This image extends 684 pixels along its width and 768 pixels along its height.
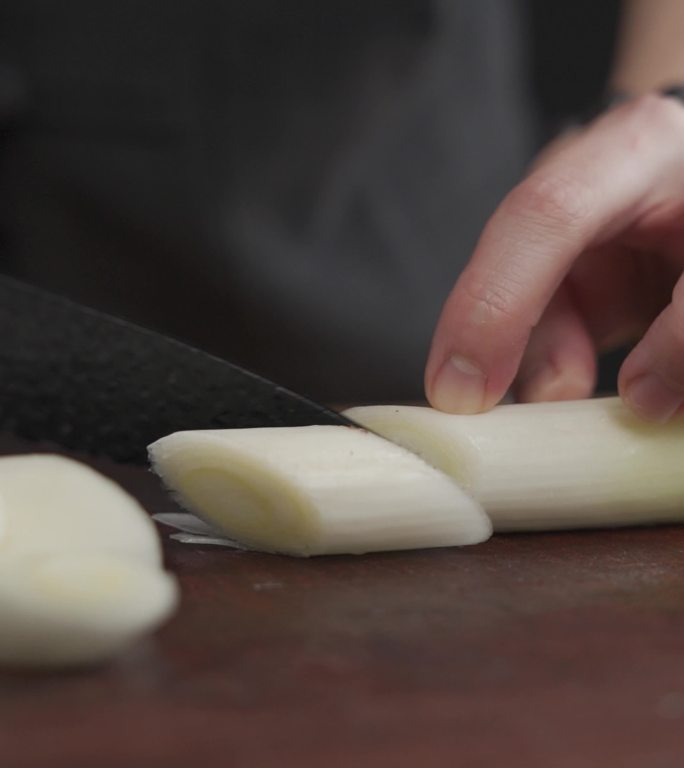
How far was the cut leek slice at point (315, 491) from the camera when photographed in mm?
1056

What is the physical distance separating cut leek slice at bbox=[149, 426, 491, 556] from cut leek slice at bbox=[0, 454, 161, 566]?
118 millimetres

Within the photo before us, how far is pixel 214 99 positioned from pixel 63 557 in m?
1.28

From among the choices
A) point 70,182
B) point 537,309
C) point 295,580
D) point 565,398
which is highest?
point 70,182

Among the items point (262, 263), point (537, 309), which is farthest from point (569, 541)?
point (262, 263)

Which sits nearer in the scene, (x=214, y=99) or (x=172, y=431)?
(x=172, y=431)

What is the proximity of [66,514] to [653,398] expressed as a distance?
2.07ft

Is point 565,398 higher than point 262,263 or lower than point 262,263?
lower

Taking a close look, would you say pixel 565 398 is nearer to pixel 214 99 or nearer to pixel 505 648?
pixel 505 648

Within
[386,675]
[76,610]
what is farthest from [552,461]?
[76,610]

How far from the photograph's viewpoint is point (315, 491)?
105 cm

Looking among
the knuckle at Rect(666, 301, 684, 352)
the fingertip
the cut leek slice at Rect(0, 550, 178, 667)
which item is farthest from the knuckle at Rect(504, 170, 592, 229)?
the cut leek slice at Rect(0, 550, 178, 667)

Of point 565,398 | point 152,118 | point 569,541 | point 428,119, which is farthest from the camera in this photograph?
point 428,119

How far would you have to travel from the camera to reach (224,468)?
3.51 feet

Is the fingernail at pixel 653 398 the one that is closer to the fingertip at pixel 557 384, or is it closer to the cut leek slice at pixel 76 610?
the fingertip at pixel 557 384
